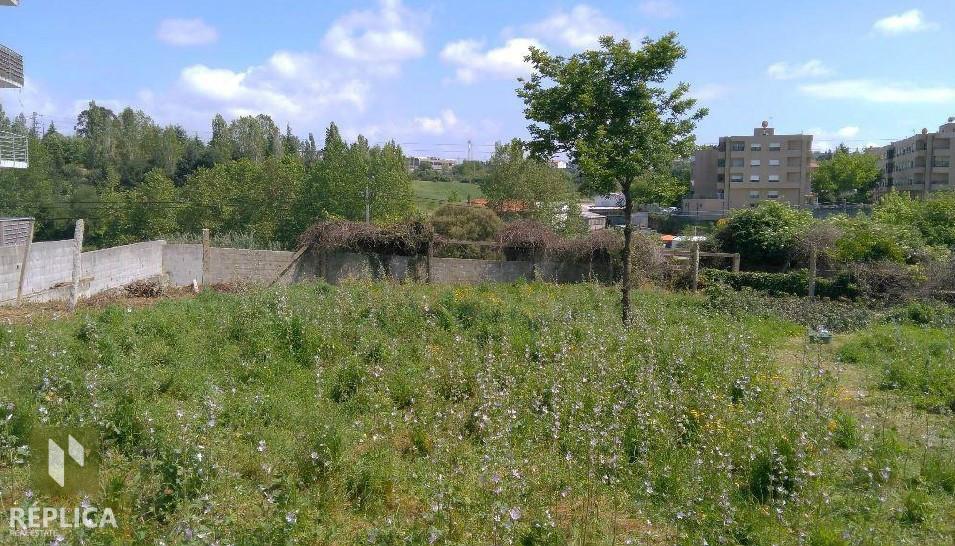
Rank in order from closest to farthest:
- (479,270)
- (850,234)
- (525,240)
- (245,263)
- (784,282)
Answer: (784,282) → (850,234) → (525,240) → (479,270) → (245,263)

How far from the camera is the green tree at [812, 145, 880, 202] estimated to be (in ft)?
231

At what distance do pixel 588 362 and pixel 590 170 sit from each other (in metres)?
4.14

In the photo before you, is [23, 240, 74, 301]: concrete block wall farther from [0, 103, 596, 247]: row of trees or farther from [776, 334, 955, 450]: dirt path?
[776, 334, 955, 450]: dirt path

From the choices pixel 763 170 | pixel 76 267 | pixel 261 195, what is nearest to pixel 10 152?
pixel 76 267

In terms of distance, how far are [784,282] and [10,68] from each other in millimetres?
23462

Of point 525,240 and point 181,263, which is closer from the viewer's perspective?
point 525,240

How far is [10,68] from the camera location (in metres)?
21.7

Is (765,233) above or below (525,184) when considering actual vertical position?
below

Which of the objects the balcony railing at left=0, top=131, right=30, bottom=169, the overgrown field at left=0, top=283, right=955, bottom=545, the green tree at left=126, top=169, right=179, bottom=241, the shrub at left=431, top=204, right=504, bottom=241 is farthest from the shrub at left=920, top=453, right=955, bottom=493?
the green tree at left=126, top=169, right=179, bottom=241

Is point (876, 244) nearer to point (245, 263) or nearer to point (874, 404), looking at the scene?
point (874, 404)

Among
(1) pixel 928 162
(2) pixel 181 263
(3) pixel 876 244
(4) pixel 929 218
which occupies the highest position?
(1) pixel 928 162

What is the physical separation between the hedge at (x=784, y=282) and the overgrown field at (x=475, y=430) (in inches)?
265

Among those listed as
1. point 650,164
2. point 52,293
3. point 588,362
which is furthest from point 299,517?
point 52,293

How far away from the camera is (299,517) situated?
4.57 meters
